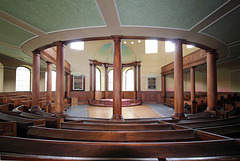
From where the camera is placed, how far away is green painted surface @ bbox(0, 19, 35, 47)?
441 cm

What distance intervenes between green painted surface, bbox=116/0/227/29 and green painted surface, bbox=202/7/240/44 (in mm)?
810

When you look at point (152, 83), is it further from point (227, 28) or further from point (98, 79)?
point (227, 28)

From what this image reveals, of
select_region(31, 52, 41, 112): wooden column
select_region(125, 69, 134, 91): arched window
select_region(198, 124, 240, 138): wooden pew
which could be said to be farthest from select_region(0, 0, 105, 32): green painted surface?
select_region(125, 69, 134, 91): arched window

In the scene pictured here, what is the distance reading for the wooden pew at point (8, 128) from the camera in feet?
9.02

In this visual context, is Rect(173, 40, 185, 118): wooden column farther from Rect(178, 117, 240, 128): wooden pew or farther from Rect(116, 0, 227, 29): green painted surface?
Rect(178, 117, 240, 128): wooden pew

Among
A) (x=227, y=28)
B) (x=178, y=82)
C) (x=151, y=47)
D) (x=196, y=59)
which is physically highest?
(x=151, y=47)

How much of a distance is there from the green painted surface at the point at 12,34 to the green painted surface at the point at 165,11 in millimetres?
4174

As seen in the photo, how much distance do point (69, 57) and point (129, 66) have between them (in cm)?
739

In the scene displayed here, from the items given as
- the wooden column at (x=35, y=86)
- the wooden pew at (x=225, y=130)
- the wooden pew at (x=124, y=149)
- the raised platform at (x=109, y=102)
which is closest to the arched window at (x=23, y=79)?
the raised platform at (x=109, y=102)

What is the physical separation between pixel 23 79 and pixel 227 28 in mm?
16965

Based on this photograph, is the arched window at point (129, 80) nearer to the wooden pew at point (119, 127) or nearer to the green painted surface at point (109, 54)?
the green painted surface at point (109, 54)

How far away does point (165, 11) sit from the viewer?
3514 mm

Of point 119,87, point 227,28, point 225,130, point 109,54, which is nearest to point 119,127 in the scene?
point 119,87

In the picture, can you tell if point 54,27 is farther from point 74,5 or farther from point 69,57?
point 69,57
